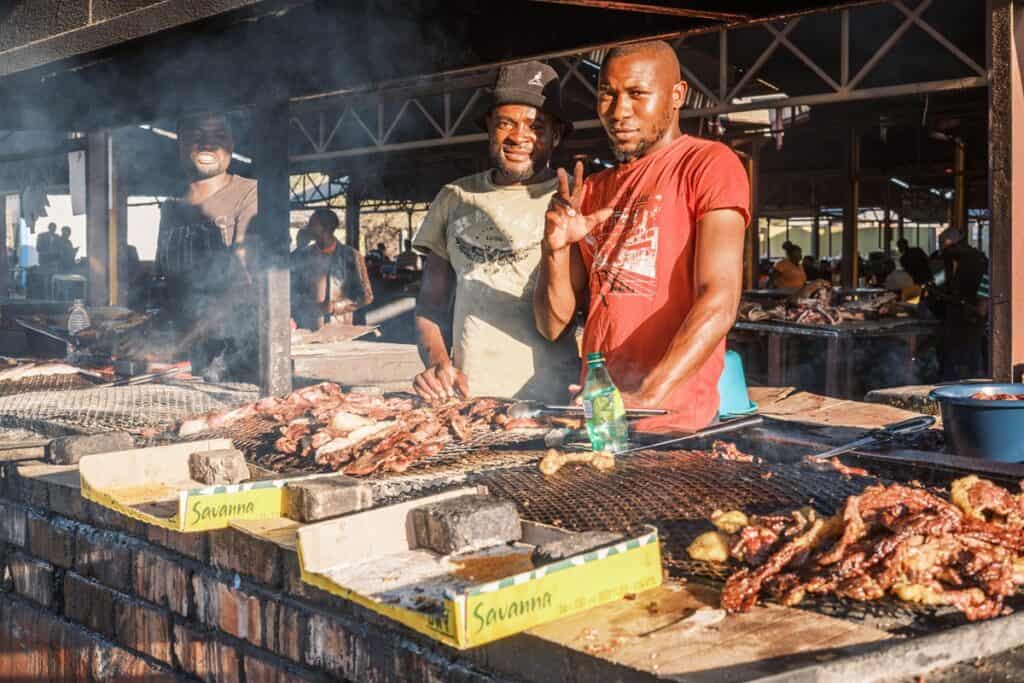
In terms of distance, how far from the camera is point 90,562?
10.5ft

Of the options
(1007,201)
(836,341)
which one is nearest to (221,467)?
(1007,201)

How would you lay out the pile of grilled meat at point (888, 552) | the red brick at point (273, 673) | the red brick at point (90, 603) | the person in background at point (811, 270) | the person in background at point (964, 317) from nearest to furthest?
the pile of grilled meat at point (888, 552), the red brick at point (273, 673), the red brick at point (90, 603), the person in background at point (964, 317), the person in background at point (811, 270)

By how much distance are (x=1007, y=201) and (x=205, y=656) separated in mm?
5665

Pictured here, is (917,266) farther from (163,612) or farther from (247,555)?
(247,555)

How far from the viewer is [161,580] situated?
2881 millimetres

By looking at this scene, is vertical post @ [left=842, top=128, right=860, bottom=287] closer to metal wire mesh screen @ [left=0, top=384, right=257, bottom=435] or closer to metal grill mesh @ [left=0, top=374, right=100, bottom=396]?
metal wire mesh screen @ [left=0, top=384, right=257, bottom=435]

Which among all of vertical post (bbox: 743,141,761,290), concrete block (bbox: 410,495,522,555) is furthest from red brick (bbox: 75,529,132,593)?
vertical post (bbox: 743,141,761,290)

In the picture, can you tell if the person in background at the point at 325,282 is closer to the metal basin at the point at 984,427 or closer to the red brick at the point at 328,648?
the metal basin at the point at 984,427

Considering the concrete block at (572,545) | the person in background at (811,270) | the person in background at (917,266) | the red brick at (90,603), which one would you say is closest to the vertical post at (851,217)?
the person in background at (917,266)

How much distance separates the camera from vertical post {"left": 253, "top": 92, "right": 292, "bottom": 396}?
4.59m

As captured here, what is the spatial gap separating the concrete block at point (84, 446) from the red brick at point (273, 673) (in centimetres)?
97

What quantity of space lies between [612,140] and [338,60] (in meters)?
1.51

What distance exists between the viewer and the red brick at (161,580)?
2.80 meters

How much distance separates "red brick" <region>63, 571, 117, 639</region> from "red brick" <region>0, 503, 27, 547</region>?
1.27ft
